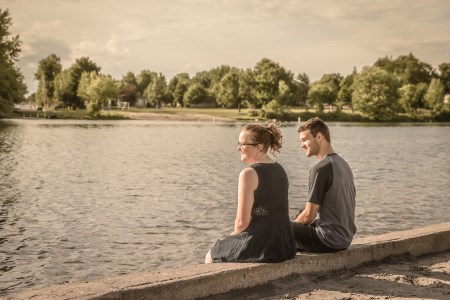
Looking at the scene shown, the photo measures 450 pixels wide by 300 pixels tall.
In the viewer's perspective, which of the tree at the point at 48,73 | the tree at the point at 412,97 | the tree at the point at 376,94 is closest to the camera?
the tree at the point at 376,94

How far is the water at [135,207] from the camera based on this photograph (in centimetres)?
1048

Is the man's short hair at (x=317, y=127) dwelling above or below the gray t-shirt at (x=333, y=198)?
above

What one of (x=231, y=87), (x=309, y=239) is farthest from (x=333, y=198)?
(x=231, y=87)

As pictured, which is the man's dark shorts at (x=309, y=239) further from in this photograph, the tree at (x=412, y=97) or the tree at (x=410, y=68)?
the tree at (x=410, y=68)

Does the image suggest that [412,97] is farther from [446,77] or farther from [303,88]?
[303,88]

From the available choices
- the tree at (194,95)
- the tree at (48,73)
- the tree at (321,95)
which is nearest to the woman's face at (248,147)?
the tree at (321,95)

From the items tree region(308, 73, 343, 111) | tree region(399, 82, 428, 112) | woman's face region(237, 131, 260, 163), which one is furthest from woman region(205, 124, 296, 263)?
tree region(399, 82, 428, 112)

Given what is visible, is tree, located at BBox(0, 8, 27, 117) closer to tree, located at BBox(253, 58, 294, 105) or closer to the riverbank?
the riverbank

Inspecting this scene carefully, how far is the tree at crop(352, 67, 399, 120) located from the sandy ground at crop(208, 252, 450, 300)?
11661 centimetres

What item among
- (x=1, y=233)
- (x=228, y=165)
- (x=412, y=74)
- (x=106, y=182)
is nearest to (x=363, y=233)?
(x=1, y=233)

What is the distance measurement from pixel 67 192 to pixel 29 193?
129cm

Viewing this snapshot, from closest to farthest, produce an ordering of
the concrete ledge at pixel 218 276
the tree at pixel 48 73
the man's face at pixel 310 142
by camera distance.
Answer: the concrete ledge at pixel 218 276, the man's face at pixel 310 142, the tree at pixel 48 73

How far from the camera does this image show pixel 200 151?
133ft

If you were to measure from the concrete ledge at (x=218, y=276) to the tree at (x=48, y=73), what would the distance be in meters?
147
